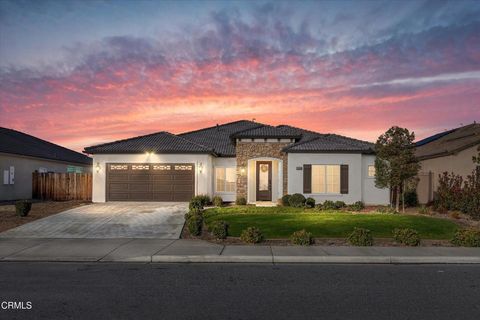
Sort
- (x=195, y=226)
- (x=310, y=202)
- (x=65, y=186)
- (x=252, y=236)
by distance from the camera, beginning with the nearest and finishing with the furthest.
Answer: (x=252, y=236) < (x=195, y=226) < (x=310, y=202) < (x=65, y=186)

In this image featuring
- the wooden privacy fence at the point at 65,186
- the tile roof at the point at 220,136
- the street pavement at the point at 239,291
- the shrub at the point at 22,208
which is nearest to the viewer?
the street pavement at the point at 239,291

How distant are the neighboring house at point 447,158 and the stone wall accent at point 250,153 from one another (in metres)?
8.08

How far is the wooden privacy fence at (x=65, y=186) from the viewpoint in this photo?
2719 cm

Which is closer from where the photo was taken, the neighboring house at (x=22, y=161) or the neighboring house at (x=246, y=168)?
the neighboring house at (x=246, y=168)

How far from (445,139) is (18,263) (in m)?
29.6

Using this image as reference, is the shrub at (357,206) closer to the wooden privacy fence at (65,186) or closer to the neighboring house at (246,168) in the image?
the neighboring house at (246,168)

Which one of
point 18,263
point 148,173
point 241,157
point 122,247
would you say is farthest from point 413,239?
point 148,173

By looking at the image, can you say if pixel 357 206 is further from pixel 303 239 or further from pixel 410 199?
pixel 303 239

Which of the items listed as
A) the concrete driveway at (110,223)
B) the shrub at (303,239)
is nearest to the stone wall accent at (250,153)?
the concrete driveway at (110,223)

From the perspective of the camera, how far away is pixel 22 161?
1139 inches

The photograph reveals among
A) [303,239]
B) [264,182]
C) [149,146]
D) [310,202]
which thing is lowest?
[303,239]

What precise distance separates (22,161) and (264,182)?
56.5 ft

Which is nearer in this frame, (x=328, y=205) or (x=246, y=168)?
(x=328, y=205)

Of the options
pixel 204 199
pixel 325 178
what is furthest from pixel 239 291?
pixel 325 178
